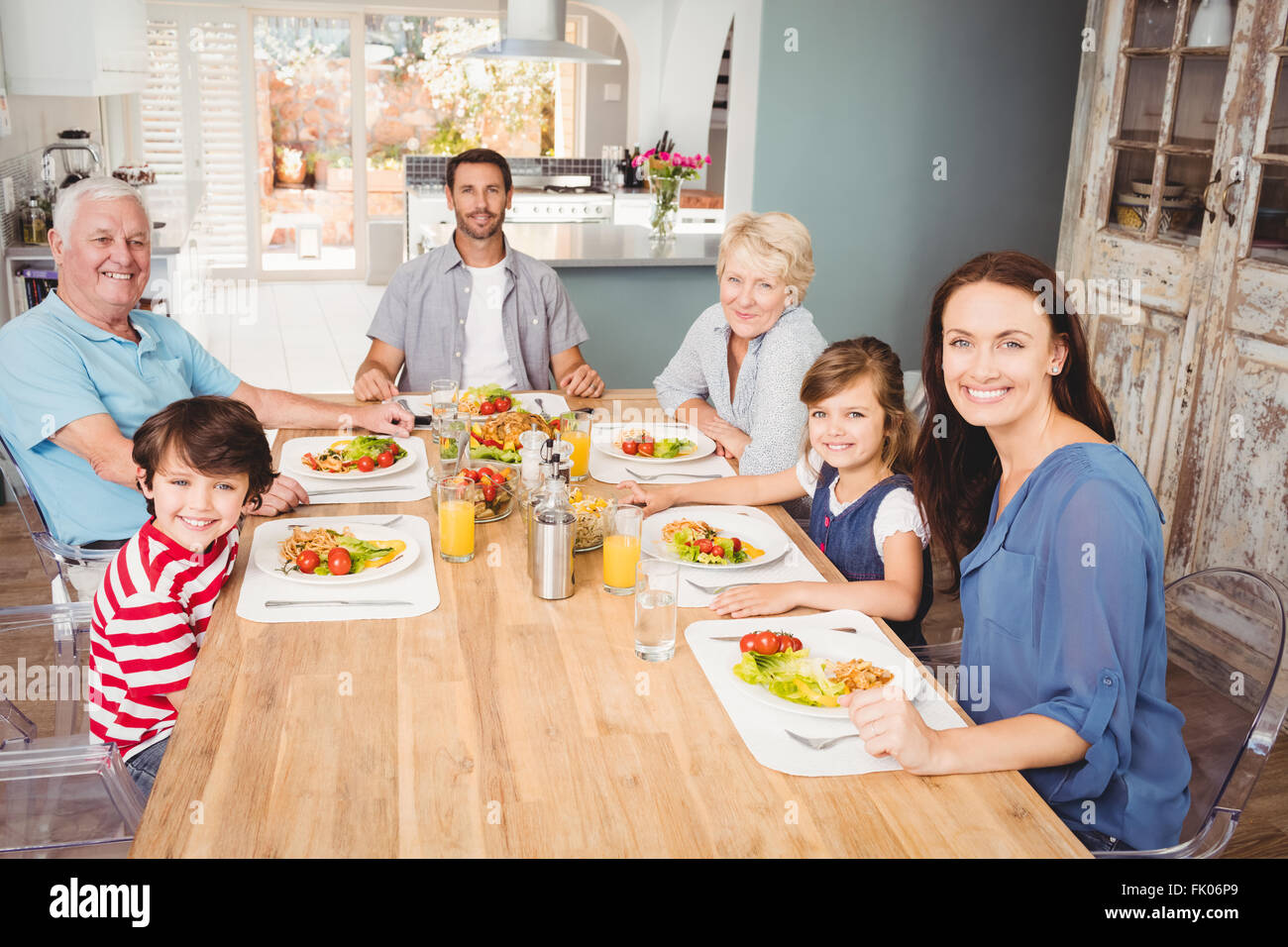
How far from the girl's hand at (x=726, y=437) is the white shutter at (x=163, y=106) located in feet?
23.4

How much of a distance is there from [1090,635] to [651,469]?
112 centimetres

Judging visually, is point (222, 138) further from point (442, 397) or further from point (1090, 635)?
point (1090, 635)

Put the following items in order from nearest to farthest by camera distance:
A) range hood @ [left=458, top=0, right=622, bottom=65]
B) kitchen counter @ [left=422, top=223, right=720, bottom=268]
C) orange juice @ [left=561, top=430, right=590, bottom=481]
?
orange juice @ [left=561, top=430, right=590, bottom=481], kitchen counter @ [left=422, top=223, right=720, bottom=268], range hood @ [left=458, top=0, right=622, bottom=65]

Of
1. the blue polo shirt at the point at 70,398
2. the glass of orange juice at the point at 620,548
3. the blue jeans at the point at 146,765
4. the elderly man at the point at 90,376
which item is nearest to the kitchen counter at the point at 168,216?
the elderly man at the point at 90,376

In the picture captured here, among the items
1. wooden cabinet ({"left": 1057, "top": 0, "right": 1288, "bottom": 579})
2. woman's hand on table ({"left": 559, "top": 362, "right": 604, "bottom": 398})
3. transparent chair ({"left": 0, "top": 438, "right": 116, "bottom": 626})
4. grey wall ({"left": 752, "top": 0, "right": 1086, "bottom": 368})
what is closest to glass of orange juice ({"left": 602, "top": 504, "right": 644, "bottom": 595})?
transparent chair ({"left": 0, "top": 438, "right": 116, "bottom": 626})

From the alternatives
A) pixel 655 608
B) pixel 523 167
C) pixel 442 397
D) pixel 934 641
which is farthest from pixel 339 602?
pixel 523 167

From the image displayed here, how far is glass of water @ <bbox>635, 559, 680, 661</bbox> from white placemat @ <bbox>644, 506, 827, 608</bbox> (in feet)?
0.61

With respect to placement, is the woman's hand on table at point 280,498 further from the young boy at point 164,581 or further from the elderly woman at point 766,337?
the elderly woman at point 766,337

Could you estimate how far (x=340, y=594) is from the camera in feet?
5.42

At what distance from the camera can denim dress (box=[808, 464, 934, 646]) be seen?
199cm

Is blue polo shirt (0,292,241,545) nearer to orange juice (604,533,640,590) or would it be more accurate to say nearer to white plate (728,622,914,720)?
orange juice (604,533,640,590)
